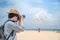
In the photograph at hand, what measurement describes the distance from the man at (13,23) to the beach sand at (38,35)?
0.32 ft

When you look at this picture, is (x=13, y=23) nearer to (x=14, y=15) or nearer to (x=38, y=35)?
(x=14, y=15)

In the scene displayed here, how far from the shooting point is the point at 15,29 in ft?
5.07

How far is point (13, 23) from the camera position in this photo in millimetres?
1532

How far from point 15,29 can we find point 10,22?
0.32ft

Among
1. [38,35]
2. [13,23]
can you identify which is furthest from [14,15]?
[38,35]

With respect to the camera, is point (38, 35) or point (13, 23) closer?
point (13, 23)

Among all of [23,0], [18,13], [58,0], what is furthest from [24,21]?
[58,0]

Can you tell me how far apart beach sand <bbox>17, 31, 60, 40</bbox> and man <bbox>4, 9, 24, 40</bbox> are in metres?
0.10

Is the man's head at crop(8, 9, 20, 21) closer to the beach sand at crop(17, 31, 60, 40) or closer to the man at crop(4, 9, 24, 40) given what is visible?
the man at crop(4, 9, 24, 40)

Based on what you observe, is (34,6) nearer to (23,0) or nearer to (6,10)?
(23,0)

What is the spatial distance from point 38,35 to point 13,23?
0.34 metres

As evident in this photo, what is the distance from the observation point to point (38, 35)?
65.1 inches

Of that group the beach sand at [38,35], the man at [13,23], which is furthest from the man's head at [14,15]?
the beach sand at [38,35]

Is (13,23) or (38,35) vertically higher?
(13,23)
